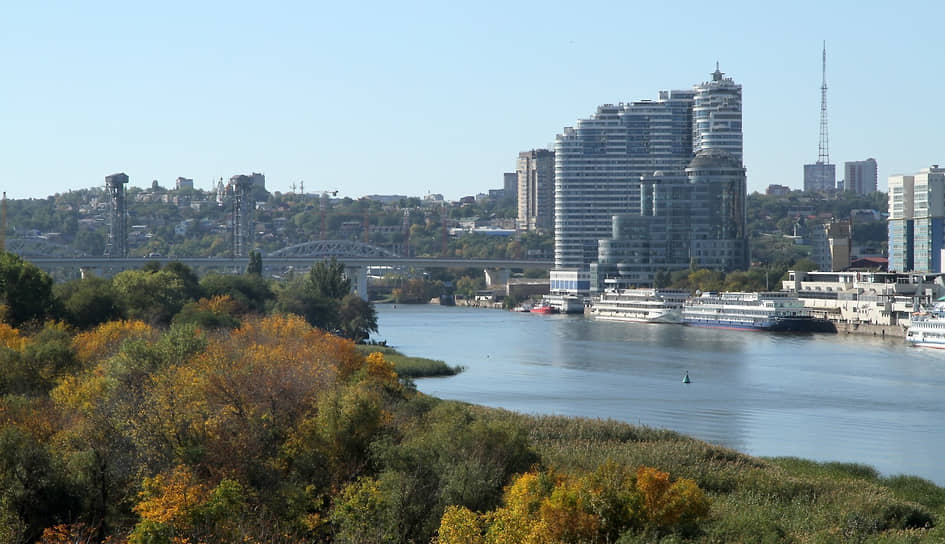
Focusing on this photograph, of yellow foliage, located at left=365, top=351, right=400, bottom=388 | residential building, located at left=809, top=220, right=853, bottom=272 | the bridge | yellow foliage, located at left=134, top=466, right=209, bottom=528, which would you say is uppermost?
residential building, located at left=809, top=220, right=853, bottom=272

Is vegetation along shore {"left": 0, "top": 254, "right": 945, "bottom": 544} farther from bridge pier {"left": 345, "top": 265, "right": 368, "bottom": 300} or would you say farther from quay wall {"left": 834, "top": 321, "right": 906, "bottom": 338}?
bridge pier {"left": 345, "top": 265, "right": 368, "bottom": 300}

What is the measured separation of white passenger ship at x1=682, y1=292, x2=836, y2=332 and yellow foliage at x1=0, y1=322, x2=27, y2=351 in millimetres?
22931

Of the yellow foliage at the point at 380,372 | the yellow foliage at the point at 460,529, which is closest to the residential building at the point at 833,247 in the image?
the yellow foliage at the point at 380,372

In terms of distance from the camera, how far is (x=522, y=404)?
19.5m

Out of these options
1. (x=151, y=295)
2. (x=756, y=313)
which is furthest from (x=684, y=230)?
(x=151, y=295)

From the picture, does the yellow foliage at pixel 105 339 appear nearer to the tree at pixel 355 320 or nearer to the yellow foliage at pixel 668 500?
the yellow foliage at pixel 668 500

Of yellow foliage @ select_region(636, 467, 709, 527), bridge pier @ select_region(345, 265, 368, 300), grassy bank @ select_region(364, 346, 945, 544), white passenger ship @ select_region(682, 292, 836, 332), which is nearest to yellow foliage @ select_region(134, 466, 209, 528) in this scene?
grassy bank @ select_region(364, 346, 945, 544)

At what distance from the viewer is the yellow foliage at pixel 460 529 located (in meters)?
8.66

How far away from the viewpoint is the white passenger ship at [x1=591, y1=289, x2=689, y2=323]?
4341cm

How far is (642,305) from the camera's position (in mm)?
44812

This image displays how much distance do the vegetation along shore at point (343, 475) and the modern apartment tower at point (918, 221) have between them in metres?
32.5

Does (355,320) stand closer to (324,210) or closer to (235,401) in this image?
(235,401)

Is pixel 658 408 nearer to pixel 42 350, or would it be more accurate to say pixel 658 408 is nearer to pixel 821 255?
pixel 42 350

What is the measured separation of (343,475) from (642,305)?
34311 mm
